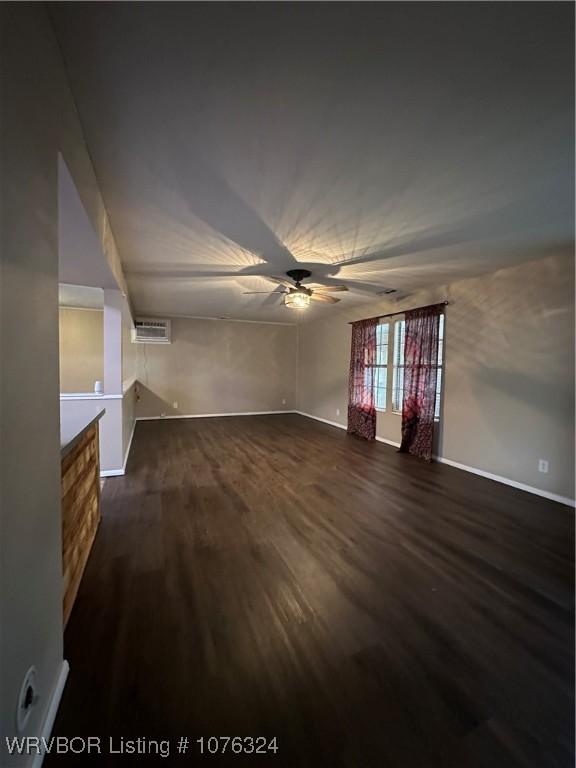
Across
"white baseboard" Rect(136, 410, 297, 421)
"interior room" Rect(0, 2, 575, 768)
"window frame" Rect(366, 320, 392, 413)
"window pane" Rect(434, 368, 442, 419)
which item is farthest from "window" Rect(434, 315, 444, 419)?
"white baseboard" Rect(136, 410, 297, 421)

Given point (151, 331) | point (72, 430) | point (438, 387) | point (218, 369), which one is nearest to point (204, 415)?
point (218, 369)

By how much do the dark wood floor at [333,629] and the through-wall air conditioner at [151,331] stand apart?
14.6 feet

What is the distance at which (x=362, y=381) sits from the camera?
5445 mm

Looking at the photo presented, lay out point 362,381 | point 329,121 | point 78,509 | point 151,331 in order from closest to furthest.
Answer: point 329,121 < point 78,509 < point 362,381 < point 151,331

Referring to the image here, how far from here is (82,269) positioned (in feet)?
8.62

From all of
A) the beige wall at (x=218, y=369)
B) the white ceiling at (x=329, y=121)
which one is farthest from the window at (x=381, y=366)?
the beige wall at (x=218, y=369)

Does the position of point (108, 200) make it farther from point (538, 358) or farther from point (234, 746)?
point (538, 358)

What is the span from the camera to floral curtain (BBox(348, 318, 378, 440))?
5254 millimetres

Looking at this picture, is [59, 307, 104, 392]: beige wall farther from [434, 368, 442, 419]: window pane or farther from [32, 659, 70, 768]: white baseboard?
[434, 368, 442, 419]: window pane

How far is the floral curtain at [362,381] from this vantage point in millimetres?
5254

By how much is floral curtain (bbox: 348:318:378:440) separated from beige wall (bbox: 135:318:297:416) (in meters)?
2.57

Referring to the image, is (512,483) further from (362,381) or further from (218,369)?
(218,369)

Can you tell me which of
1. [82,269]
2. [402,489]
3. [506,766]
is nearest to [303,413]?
[402,489]

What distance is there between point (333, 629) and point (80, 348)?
22.2ft
